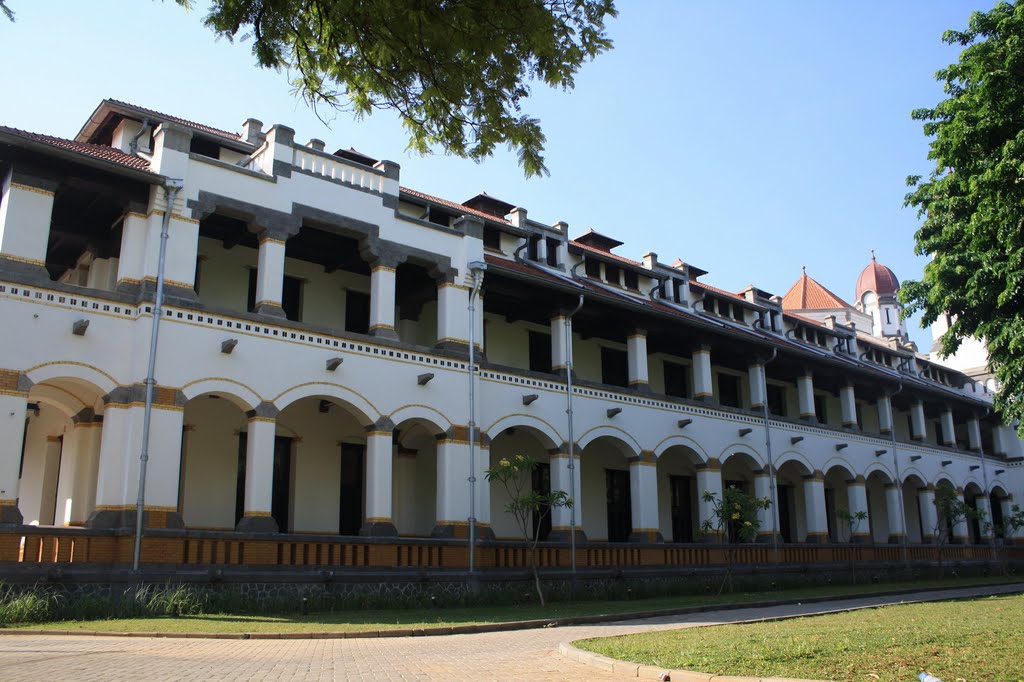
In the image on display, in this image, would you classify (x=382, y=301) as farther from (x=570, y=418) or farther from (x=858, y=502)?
(x=858, y=502)

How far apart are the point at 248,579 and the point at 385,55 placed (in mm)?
11984

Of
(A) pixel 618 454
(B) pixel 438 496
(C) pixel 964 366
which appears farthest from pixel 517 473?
(C) pixel 964 366

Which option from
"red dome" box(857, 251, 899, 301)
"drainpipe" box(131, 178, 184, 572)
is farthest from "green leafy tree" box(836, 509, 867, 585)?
"red dome" box(857, 251, 899, 301)

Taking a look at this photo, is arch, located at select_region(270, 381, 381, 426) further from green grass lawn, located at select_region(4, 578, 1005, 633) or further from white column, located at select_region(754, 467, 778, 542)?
white column, located at select_region(754, 467, 778, 542)

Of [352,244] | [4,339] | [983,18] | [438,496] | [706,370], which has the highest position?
[983,18]

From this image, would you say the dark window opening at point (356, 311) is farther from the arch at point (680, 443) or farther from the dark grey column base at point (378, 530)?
the arch at point (680, 443)

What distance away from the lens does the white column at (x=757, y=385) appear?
30.1 meters

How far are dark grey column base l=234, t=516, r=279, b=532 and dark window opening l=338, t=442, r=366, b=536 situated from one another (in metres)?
4.12

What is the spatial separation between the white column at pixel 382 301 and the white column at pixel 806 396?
57.4 feet

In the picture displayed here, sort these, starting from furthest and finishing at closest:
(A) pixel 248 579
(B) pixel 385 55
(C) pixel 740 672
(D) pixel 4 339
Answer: (A) pixel 248 579
(D) pixel 4 339
(C) pixel 740 672
(B) pixel 385 55

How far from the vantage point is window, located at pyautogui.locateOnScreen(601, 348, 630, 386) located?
28.2 meters

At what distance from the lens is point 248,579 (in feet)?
55.3

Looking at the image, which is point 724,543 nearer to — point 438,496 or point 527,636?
point 438,496

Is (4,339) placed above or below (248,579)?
above
